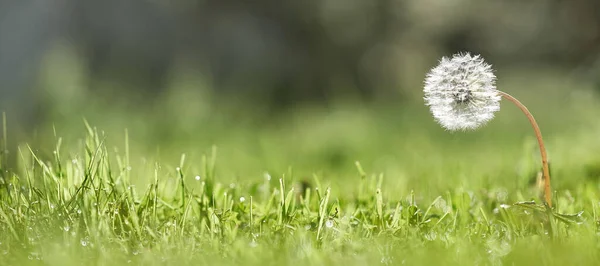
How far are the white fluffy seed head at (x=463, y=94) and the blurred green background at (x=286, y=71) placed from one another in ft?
7.25

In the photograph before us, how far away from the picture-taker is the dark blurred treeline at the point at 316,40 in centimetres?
626

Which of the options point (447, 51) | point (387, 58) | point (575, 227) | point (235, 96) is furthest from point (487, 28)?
Answer: point (575, 227)

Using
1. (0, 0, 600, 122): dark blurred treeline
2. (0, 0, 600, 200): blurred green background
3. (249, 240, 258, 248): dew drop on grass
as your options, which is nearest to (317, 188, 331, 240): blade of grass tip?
(249, 240, 258, 248): dew drop on grass

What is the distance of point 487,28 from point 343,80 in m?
1.31

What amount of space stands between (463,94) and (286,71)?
4.66 m

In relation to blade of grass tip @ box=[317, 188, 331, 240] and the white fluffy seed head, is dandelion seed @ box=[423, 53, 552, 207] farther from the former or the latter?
blade of grass tip @ box=[317, 188, 331, 240]

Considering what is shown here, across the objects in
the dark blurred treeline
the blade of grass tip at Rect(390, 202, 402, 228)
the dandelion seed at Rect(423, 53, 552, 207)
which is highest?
the dark blurred treeline

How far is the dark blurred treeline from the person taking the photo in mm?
6258

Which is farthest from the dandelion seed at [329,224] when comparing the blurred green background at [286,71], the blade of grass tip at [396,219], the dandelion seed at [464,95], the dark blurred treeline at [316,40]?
the dark blurred treeline at [316,40]

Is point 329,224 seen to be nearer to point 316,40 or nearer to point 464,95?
point 464,95

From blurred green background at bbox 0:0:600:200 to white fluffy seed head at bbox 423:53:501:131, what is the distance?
A: 7.25 ft

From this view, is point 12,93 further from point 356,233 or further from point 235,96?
point 356,233

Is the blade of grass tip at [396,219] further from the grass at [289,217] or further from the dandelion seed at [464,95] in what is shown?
the dandelion seed at [464,95]

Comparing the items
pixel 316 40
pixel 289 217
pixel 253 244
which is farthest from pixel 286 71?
pixel 253 244
